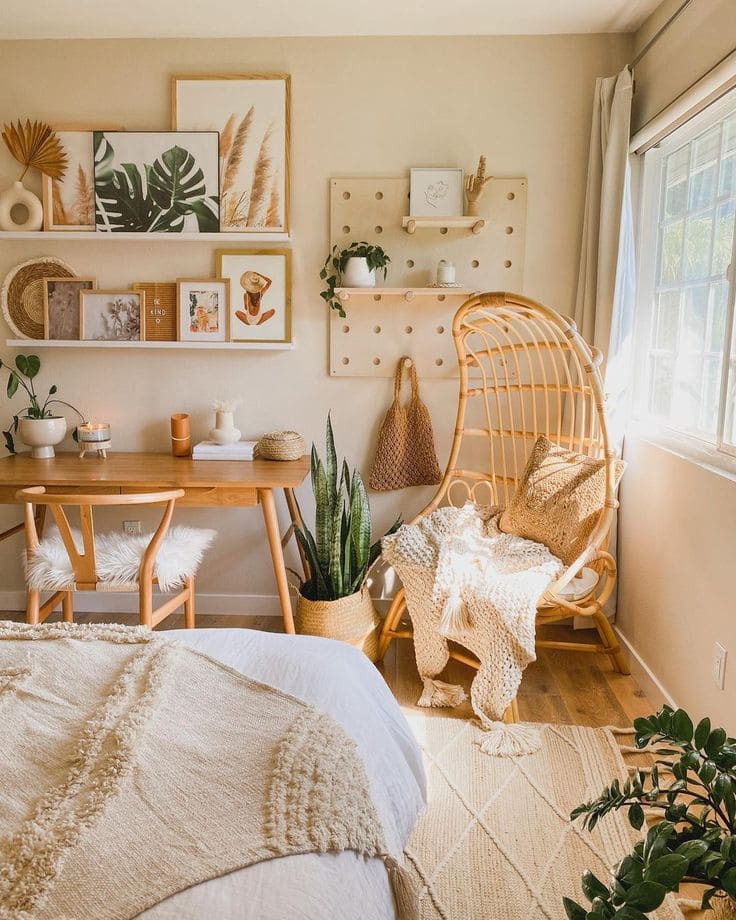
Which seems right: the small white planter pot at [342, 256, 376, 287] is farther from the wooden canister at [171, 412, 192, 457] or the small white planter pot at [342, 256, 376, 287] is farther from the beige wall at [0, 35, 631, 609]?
the wooden canister at [171, 412, 192, 457]

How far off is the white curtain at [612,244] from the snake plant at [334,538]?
0.99 meters

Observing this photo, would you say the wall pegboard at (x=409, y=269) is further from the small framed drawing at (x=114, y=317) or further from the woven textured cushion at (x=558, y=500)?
the small framed drawing at (x=114, y=317)

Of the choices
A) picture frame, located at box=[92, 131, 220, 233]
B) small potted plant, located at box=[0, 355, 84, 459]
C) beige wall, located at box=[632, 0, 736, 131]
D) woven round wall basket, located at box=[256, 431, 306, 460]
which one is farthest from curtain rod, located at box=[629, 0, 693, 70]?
small potted plant, located at box=[0, 355, 84, 459]

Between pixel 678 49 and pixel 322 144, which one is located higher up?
pixel 678 49

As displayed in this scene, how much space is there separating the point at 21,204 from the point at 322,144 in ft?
4.26

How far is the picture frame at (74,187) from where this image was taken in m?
3.01

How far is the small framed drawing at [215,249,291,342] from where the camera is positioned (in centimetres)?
306

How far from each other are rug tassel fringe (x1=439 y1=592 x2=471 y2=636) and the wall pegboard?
3.69ft

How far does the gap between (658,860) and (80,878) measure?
2.18ft

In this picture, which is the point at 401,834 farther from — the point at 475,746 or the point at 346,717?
the point at 475,746

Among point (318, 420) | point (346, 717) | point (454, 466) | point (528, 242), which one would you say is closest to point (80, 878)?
point (346, 717)

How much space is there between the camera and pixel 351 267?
2.91 meters

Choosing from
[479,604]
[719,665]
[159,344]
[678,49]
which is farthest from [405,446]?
[678,49]

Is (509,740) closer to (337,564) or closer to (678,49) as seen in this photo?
(337,564)
